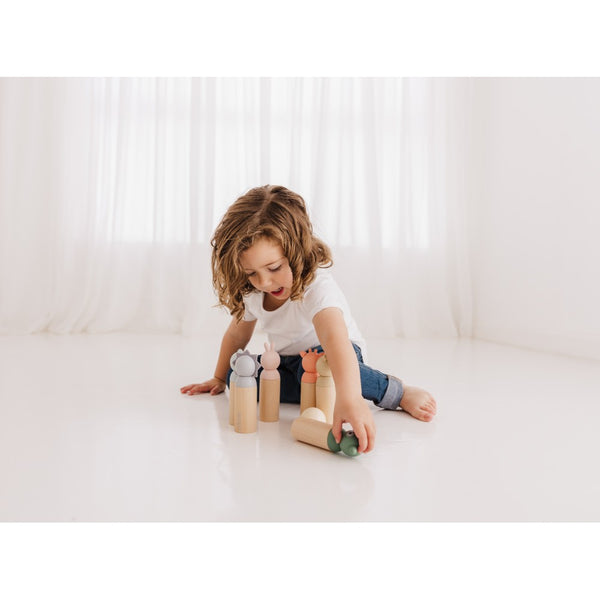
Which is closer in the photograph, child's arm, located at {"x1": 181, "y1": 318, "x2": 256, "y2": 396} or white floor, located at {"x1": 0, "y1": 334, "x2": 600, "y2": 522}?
white floor, located at {"x1": 0, "y1": 334, "x2": 600, "y2": 522}

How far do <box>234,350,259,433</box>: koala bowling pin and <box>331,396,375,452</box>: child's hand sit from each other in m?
0.20

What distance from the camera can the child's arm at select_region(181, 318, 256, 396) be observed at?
1479 mm

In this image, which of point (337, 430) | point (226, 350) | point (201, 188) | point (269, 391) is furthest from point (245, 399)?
point (201, 188)

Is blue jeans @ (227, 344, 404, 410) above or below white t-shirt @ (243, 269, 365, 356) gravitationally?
below

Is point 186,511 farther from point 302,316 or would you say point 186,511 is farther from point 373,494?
point 302,316

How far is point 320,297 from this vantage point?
1261 mm

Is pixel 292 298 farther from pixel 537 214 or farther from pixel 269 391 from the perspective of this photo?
pixel 537 214

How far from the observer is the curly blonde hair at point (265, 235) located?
1214mm

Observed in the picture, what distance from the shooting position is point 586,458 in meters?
1.09

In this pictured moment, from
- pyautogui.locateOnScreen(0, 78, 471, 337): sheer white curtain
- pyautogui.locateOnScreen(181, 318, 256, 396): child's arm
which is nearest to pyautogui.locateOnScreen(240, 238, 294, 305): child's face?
pyautogui.locateOnScreen(181, 318, 256, 396): child's arm

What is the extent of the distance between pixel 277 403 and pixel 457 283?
177 cm

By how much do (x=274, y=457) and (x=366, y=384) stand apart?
1.20 feet

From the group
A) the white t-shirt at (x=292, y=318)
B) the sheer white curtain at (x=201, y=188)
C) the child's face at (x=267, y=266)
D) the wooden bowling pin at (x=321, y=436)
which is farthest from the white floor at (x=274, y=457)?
the sheer white curtain at (x=201, y=188)

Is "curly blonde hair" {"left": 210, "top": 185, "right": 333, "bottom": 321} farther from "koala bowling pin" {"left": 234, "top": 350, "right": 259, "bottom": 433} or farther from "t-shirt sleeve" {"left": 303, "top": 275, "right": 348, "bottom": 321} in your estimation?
"koala bowling pin" {"left": 234, "top": 350, "right": 259, "bottom": 433}
